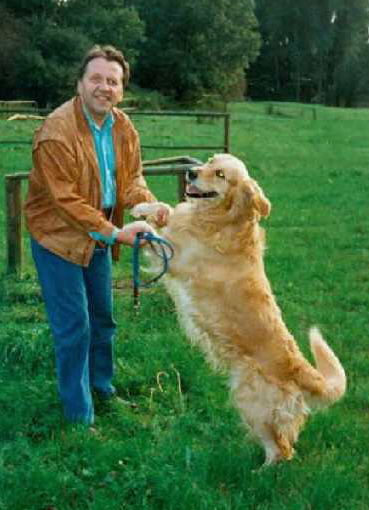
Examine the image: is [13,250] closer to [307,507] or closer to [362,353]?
[362,353]

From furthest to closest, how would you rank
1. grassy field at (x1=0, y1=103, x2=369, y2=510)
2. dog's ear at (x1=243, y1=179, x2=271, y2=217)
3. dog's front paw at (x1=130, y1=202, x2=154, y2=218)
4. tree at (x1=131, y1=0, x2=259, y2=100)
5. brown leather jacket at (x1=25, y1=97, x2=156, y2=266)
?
tree at (x1=131, y1=0, x2=259, y2=100), dog's front paw at (x1=130, y1=202, x2=154, y2=218), dog's ear at (x1=243, y1=179, x2=271, y2=217), brown leather jacket at (x1=25, y1=97, x2=156, y2=266), grassy field at (x1=0, y1=103, x2=369, y2=510)

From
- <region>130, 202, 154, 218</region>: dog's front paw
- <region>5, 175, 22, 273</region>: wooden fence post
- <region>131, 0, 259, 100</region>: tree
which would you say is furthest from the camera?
<region>131, 0, 259, 100</region>: tree

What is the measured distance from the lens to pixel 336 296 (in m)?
8.17

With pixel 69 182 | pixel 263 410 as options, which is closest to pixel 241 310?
pixel 263 410

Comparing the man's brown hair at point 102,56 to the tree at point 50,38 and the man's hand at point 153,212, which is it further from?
the tree at point 50,38

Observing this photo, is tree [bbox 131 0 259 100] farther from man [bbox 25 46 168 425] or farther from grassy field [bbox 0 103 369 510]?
man [bbox 25 46 168 425]

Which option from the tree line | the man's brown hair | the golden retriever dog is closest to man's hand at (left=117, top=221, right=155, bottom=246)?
Answer: the golden retriever dog

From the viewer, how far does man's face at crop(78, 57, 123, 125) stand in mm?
4367

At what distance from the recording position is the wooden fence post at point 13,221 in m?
8.05

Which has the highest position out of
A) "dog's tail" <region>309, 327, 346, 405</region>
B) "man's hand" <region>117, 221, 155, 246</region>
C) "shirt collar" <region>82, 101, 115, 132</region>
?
"shirt collar" <region>82, 101, 115, 132</region>

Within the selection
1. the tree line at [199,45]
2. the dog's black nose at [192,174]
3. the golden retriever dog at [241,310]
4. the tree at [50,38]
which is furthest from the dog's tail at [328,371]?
the tree at [50,38]

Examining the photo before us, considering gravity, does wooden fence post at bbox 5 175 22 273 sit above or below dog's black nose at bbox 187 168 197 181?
below

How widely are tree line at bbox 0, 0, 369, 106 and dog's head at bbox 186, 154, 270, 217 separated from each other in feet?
121

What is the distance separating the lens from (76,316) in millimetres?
4633
